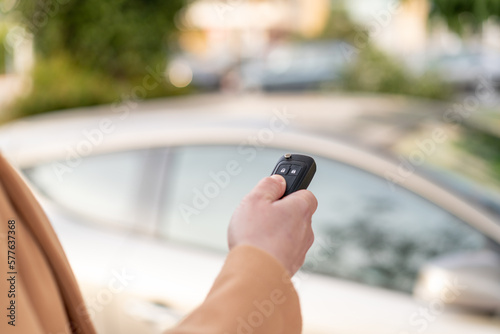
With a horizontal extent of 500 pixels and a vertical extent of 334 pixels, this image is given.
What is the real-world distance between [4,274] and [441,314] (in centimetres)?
141

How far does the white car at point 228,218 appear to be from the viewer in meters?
1.95

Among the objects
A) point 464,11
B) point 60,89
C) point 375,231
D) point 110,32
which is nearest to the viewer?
point 375,231

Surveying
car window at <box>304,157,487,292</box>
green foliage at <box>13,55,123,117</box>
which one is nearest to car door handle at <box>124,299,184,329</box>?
car window at <box>304,157,487,292</box>

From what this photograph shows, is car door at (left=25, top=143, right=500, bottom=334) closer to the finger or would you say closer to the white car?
the white car

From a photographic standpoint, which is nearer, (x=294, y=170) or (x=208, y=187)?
(x=294, y=170)

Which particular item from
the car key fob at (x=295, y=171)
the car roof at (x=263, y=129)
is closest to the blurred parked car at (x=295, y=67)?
the car roof at (x=263, y=129)

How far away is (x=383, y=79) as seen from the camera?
904 cm

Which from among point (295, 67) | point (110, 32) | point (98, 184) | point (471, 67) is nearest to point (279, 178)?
point (98, 184)

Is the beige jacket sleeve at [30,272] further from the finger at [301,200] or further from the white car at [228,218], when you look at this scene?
the white car at [228,218]

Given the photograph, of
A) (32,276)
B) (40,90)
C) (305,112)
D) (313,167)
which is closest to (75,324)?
(32,276)

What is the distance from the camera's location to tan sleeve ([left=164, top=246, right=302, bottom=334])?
81 cm

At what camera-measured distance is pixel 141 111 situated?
2.89 metres

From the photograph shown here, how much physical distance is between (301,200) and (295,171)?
0.09 meters

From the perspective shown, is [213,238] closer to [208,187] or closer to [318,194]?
[208,187]
